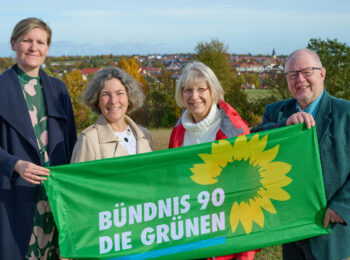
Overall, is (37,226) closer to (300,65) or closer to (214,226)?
(214,226)

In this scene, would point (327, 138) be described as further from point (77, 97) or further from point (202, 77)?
point (77, 97)

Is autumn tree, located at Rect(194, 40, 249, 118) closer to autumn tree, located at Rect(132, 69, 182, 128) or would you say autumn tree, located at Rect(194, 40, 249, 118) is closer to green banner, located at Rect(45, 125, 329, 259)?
autumn tree, located at Rect(132, 69, 182, 128)

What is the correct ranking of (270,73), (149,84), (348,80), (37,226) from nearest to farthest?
(37,226), (348,80), (270,73), (149,84)

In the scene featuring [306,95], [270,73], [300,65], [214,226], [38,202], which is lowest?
[214,226]

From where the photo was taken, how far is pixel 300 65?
3.77 meters

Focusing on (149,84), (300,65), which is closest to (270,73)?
(149,84)

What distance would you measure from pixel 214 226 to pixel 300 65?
1735 millimetres

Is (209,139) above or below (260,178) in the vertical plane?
above

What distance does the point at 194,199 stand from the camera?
3.73 metres

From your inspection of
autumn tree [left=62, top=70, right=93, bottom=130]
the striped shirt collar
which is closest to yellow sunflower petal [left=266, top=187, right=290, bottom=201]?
the striped shirt collar

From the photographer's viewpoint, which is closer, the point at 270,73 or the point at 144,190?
the point at 144,190

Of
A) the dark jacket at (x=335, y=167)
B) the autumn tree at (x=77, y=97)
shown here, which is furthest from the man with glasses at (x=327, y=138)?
the autumn tree at (x=77, y=97)

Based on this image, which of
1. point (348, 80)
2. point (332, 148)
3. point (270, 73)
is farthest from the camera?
point (270, 73)

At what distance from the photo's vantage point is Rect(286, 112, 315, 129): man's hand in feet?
12.0
